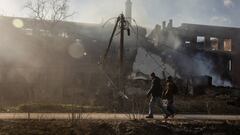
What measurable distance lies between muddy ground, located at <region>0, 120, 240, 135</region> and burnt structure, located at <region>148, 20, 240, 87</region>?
32.0 m

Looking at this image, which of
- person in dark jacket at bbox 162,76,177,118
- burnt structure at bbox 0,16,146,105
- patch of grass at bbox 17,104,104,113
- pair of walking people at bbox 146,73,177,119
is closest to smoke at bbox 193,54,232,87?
burnt structure at bbox 0,16,146,105

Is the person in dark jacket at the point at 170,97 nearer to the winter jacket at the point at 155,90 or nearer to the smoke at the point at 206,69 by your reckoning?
the winter jacket at the point at 155,90

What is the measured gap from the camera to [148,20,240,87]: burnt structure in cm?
4931

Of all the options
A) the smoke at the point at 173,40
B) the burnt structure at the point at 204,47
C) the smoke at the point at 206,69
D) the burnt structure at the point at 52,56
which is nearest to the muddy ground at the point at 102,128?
the burnt structure at the point at 52,56

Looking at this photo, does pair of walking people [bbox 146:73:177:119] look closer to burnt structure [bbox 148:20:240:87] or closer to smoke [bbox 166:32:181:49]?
burnt structure [bbox 148:20:240:87]

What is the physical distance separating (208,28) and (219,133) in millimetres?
42891

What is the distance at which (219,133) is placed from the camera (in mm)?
15156

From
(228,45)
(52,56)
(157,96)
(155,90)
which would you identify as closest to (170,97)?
(157,96)

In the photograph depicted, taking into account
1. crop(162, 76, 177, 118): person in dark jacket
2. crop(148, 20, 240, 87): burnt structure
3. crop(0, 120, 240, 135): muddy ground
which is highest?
crop(148, 20, 240, 87): burnt structure

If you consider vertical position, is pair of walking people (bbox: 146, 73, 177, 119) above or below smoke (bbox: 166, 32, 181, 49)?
below

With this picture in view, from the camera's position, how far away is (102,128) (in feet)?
46.0

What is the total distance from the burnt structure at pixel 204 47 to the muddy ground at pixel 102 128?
32.0 metres

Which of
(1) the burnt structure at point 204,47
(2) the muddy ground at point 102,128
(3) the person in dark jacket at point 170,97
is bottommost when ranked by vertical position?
(2) the muddy ground at point 102,128

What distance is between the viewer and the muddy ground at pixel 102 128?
1370cm
